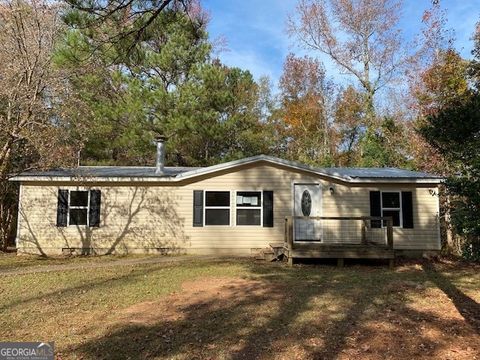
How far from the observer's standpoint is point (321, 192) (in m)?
13.8

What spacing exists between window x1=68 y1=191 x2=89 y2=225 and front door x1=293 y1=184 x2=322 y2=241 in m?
7.04

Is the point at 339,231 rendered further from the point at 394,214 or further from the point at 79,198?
the point at 79,198

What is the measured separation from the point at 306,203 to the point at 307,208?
0.17m

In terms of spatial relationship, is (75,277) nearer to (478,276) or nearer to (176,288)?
(176,288)

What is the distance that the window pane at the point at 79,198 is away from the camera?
13.8 metres

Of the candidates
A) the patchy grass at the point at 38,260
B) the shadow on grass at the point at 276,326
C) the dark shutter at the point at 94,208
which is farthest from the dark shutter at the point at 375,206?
the dark shutter at the point at 94,208

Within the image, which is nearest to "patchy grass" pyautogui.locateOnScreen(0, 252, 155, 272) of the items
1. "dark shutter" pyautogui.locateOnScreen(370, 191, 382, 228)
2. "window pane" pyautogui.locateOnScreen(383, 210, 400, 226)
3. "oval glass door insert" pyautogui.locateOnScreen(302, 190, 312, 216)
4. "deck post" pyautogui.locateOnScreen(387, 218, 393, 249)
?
"oval glass door insert" pyautogui.locateOnScreen(302, 190, 312, 216)

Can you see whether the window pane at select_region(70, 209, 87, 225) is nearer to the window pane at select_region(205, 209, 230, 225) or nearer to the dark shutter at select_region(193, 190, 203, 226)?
the dark shutter at select_region(193, 190, 203, 226)

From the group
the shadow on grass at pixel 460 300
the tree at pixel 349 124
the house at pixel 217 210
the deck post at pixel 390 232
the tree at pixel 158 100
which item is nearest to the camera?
the shadow on grass at pixel 460 300

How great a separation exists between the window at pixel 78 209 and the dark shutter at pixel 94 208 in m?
0.17

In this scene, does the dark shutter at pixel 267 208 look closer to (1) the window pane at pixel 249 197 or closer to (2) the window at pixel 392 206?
(1) the window pane at pixel 249 197

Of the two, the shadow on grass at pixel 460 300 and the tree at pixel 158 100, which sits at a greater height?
the tree at pixel 158 100

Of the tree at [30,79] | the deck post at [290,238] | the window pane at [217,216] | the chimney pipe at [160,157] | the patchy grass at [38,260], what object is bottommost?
the patchy grass at [38,260]

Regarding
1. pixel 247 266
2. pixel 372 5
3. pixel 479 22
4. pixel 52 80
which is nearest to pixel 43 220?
pixel 52 80
